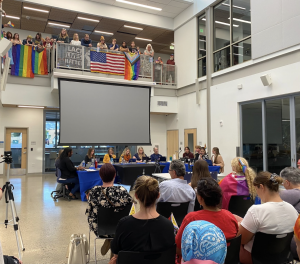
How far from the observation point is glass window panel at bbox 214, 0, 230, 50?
1016cm

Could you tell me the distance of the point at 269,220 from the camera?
2.09m

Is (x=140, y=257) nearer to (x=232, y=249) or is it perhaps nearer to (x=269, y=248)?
(x=232, y=249)

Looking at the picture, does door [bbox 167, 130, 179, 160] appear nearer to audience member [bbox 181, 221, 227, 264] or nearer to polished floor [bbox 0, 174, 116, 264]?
polished floor [bbox 0, 174, 116, 264]

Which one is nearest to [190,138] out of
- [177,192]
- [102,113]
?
[102,113]

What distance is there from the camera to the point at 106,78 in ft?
35.4

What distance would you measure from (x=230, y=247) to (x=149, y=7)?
11.6 metres

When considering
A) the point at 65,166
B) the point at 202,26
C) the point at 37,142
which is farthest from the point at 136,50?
the point at 65,166

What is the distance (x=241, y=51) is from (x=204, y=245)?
938 cm

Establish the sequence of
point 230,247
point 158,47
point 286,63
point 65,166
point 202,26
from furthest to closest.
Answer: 1. point 158,47
2. point 202,26
3. point 286,63
4. point 65,166
5. point 230,247

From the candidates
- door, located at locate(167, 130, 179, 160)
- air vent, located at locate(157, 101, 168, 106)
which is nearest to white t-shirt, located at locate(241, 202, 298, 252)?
air vent, located at locate(157, 101, 168, 106)

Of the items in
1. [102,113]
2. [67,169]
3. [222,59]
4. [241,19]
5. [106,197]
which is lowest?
[67,169]

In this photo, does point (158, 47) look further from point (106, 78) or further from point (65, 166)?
point (65, 166)

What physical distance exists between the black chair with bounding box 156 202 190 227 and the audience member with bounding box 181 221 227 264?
5.93ft

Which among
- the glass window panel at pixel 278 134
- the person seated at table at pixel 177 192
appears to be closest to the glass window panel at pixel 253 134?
the glass window panel at pixel 278 134
